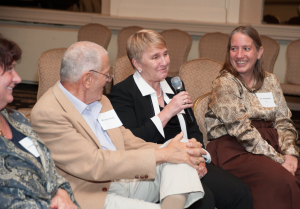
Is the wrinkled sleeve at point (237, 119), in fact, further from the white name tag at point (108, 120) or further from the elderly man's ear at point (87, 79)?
the elderly man's ear at point (87, 79)

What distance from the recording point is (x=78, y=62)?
1.79 metres

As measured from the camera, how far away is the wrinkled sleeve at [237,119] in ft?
7.59

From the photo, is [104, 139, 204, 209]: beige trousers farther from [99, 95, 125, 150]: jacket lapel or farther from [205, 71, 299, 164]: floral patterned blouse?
[205, 71, 299, 164]: floral patterned blouse

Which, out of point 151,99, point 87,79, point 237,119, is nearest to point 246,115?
point 237,119

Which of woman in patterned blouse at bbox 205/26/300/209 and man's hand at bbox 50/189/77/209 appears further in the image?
woman in patterned blouse at bbox 205/26/300/209

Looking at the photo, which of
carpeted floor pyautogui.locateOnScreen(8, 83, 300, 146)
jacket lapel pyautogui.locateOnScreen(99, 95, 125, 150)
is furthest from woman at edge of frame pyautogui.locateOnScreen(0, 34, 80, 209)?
carpeted floor pyautogui.locateOnScreen(8, 83, 300, 146)

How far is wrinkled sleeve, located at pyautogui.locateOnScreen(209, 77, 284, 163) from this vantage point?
91.1 inches

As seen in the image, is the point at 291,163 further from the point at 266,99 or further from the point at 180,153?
the point at 180,153

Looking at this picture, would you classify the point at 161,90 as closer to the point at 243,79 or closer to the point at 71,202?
the point at 243,79

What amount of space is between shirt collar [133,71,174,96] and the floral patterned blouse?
339 mm

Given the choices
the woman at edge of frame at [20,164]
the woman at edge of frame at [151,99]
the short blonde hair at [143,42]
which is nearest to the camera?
the woman at edge of frame at [20,164]

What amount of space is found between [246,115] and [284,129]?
1.32ft

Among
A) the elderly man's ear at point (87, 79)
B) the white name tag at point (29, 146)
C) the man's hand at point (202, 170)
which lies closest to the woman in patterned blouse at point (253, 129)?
the man's hand at point (202, 170)

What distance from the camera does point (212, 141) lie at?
2.50 m
